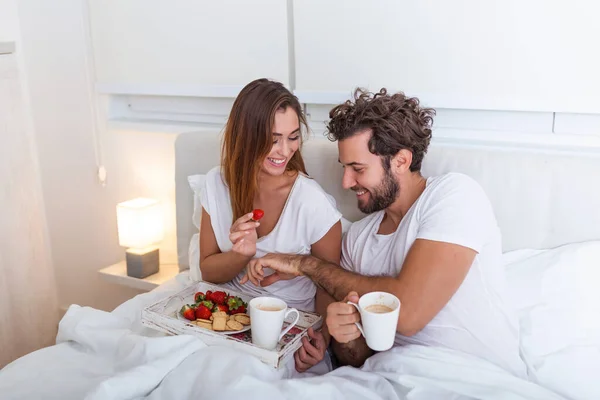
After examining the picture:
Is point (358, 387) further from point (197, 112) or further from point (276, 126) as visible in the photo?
point (197, 112)

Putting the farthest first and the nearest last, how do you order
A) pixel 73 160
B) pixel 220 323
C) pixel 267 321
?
pixel 73 160 < pixel 220 323 < pixel 267 321

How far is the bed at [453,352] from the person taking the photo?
1.39 metres

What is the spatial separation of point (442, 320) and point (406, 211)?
309mm

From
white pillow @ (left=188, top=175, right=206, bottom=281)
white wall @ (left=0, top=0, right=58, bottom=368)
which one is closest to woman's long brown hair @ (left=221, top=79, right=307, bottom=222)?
white pillow @ (left=188, top=175, right=206, bottom=281)

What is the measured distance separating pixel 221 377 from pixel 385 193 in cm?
65

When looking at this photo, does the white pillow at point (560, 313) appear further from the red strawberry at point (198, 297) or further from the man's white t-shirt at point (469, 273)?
the red strawberry at point (198, 297)

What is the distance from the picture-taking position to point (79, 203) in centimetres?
288

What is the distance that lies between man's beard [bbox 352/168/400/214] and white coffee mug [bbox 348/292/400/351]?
36cm

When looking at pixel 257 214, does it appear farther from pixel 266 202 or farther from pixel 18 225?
pixel 18 225

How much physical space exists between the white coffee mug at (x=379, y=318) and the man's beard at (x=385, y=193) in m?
0.36

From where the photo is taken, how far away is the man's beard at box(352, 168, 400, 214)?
1.67 metres

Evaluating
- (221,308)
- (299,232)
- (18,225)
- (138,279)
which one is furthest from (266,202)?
(18,225)

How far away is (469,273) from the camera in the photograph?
5.13 feet

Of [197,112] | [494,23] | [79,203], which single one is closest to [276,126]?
[494,23]
